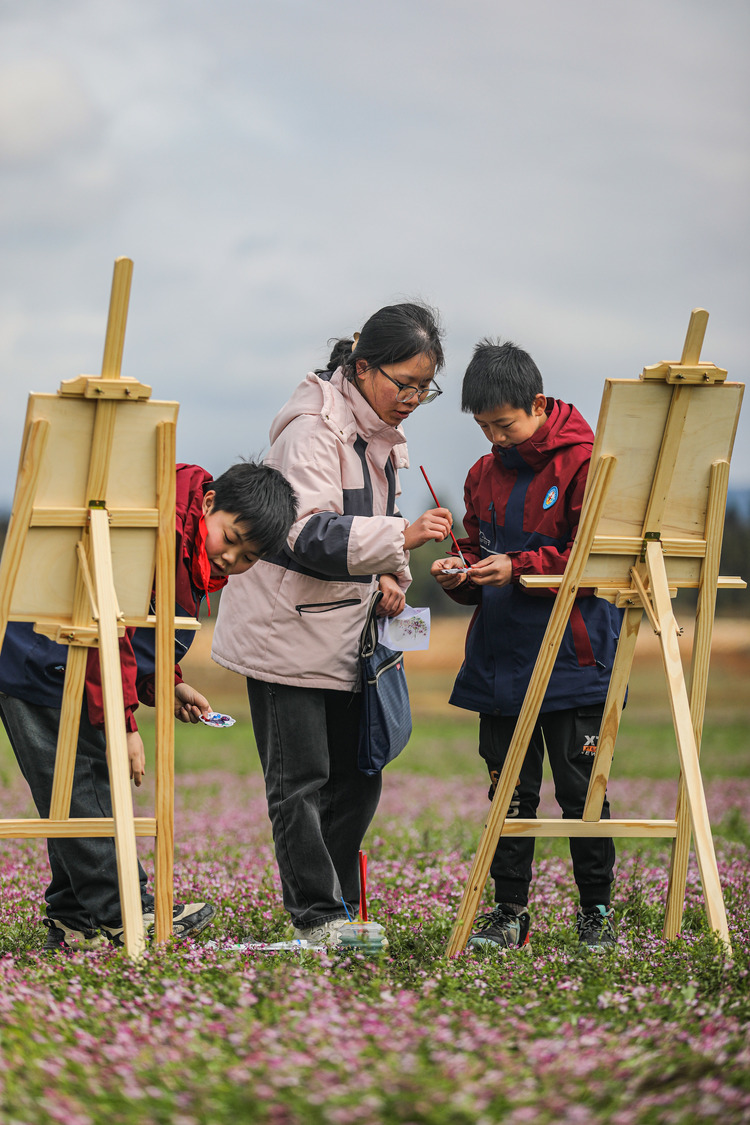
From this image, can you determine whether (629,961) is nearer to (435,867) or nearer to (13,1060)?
(13,1060)

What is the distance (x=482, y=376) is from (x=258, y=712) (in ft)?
5.90

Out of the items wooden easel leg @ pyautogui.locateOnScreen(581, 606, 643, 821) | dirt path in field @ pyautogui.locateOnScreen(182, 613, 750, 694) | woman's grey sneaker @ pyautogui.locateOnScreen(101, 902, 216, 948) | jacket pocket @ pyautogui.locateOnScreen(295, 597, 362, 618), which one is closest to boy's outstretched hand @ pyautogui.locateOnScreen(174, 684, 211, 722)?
jacket pocket @ pyautogui.locateOnScreen(295, 597, 362, 618)

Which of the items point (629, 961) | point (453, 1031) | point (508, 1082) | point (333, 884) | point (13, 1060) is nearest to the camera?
point (508, 1082)

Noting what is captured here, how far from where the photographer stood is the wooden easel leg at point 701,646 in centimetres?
426

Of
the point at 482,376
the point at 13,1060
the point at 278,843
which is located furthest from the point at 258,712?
the point at 13,1060

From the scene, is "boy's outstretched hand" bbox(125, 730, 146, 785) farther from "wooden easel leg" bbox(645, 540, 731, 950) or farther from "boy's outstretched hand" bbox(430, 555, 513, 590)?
"wooden easel leg" bbox(645, 540, 731, 950)

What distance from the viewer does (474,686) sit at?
4938 mm

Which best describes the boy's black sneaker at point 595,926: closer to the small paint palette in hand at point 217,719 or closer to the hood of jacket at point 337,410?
the small paint palette in hand at point 217,719

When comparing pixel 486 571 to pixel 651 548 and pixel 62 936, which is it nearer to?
pixel 651 548

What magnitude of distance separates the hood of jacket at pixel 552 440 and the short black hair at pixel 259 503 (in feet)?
3.43

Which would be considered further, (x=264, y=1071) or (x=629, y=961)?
(x=629, y=961)

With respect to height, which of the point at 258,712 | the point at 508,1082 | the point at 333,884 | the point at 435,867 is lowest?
the point at 435,867

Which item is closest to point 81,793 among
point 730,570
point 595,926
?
point 595,926

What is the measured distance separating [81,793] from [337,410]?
203 cm
